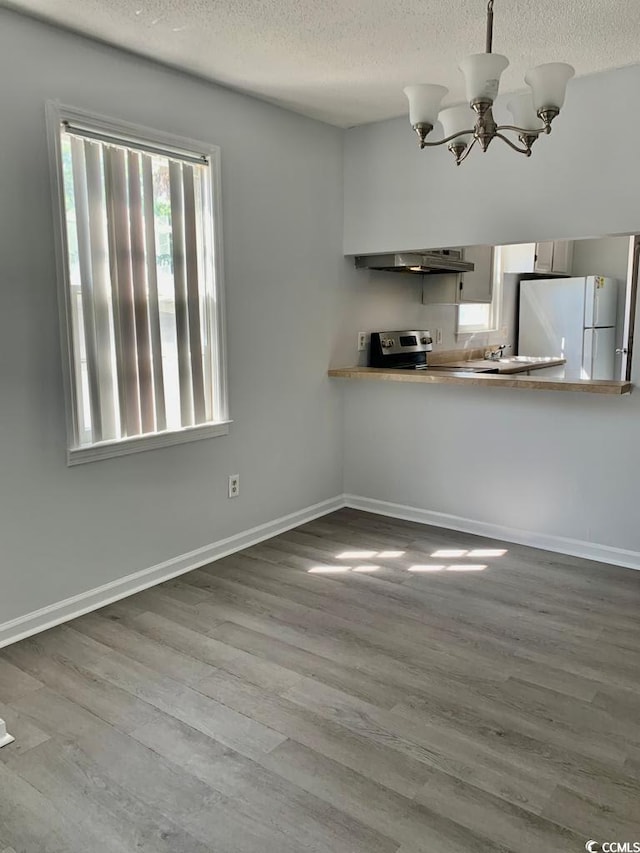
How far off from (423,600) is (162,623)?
3.80ft

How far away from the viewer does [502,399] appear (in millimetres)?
3670

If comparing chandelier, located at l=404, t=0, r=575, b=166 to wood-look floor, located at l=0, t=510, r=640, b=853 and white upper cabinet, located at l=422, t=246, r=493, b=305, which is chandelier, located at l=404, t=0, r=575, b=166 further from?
white upper cabinet, located at l=422, t=246, r=493, b=305

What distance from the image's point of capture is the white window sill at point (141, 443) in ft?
8.99

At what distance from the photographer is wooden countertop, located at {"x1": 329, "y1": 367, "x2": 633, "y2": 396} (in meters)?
3.14

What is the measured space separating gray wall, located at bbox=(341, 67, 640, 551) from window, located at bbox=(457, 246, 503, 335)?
1.31 m

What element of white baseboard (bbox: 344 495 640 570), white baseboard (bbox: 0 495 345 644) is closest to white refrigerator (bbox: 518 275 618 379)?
white baseboard (bbox: 344 495 640 570)

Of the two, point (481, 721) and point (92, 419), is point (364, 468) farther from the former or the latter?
point (481, 721)

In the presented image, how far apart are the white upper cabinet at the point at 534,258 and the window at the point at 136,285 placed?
3.16 m

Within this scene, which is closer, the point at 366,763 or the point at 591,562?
the point at 366,763

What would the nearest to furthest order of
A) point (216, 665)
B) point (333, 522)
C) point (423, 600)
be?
1. point (216, 665)
2. point (423, 600)
3. point (333, 522)

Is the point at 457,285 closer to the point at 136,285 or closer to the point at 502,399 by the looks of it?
the point at 502,399

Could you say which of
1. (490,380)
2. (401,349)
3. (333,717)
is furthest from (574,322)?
(333,717)

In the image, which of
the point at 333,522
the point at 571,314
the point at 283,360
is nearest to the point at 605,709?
the point at 333,522

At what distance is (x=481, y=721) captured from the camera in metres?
2.10
